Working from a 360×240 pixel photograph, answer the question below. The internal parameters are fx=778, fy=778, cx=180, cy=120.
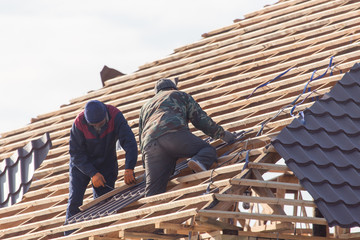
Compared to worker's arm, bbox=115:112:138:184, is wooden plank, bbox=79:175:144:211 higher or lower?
lower

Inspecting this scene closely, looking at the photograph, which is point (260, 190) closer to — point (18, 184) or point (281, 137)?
point (281, 137)

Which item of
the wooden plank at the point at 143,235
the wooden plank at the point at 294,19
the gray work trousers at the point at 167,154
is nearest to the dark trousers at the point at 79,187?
the gray work trousers at the point at 167,154

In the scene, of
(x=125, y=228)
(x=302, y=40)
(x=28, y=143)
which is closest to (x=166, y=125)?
(x=125, y=228)

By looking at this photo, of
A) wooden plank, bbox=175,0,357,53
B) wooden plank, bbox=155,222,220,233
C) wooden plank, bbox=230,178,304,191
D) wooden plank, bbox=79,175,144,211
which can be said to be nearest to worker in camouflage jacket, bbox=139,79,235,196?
wooden plank, bbox=79,175,144,211

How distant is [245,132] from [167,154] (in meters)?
1.06

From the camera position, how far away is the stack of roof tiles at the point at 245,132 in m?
7.09

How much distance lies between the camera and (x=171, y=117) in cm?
802

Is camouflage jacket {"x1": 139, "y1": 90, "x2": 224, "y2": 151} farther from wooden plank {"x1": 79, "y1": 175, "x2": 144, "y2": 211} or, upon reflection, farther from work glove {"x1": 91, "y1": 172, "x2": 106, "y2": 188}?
work glove {"x1": 91, "y1": 172, "x2": 106, "y2": 188}

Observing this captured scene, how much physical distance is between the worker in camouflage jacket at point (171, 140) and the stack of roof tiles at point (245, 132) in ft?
0.55

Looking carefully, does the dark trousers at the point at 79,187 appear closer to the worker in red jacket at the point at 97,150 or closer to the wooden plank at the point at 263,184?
the worker in red jacket at the point at 97,150

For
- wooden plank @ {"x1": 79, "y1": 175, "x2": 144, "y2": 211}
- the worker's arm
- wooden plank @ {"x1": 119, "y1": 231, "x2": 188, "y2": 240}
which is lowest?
wooden plank @ {"x1": 119, "y1": 231, "x2": 188, "y2": 240}

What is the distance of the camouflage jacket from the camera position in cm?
800

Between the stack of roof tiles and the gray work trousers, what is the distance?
157mm

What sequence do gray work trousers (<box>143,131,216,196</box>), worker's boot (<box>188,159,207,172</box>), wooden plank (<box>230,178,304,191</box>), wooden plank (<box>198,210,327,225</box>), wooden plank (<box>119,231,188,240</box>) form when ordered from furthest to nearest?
1. gray work trousers (<box>143,131,216,196</box>)
2. worker's boot (<box>188,159,207,172</box>)
3. wooden plank (<box>119,231,188,240</box>)
4. wooden plank (<box>230,178,304,191</box>)
5. wooden plank (<box>198,210,327,225</box>)
